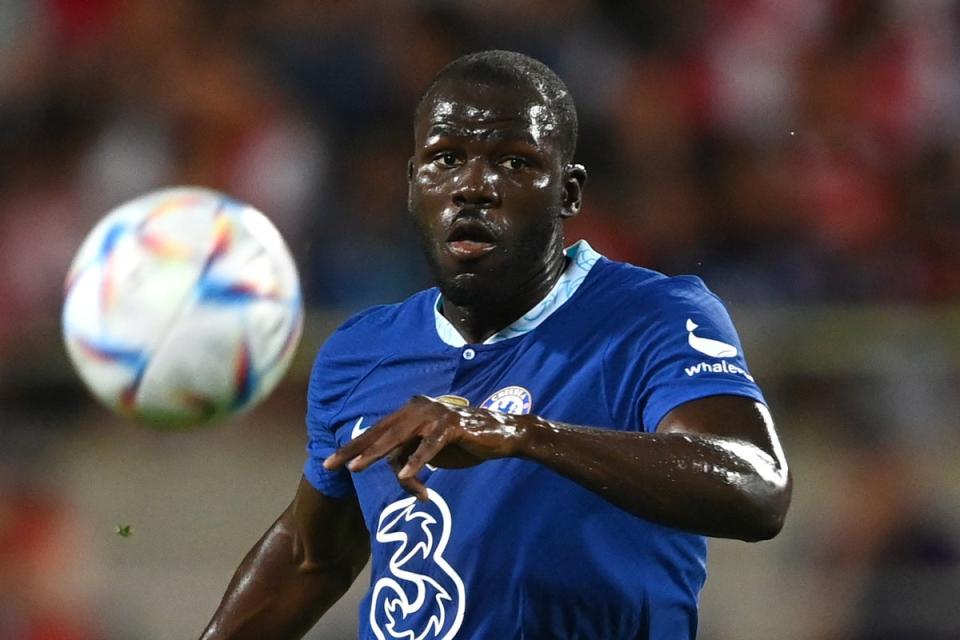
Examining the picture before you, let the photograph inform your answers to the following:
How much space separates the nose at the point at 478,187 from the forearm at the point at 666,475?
2.18 feet

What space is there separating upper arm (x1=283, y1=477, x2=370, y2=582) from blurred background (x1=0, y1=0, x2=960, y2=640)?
224 centimetres

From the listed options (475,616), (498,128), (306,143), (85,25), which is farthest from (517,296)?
(85,25)

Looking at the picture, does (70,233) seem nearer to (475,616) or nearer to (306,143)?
(306,143)

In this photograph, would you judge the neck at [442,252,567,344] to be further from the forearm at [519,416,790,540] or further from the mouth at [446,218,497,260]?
the forearm at [519,416,790,540]

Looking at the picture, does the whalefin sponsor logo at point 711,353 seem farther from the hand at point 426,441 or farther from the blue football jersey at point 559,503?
the hand at point 426,441

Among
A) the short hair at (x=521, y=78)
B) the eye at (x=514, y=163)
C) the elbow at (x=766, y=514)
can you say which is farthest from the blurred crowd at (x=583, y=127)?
the elbow at (x=766, y=514)

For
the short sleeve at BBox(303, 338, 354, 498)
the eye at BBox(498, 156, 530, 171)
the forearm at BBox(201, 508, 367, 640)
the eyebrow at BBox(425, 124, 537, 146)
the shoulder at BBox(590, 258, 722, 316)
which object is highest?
the eyebrow at BBox(425, 124, 537, 146)

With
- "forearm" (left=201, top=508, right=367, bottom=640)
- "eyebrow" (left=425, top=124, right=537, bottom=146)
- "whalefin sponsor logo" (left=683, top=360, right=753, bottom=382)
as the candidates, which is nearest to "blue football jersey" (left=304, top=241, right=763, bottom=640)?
"whalefin sponsor logo" (left=683, top=360, right=753, bottom=382)

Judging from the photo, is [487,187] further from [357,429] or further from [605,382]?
[357,429]

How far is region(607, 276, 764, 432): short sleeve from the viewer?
2.94 metres

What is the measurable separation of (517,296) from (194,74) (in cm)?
424

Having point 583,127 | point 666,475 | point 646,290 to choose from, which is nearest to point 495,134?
point 646,290

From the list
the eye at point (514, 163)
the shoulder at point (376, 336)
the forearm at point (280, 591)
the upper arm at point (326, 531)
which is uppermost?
the eye at point (514, 163)

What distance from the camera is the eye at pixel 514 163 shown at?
127 inches
